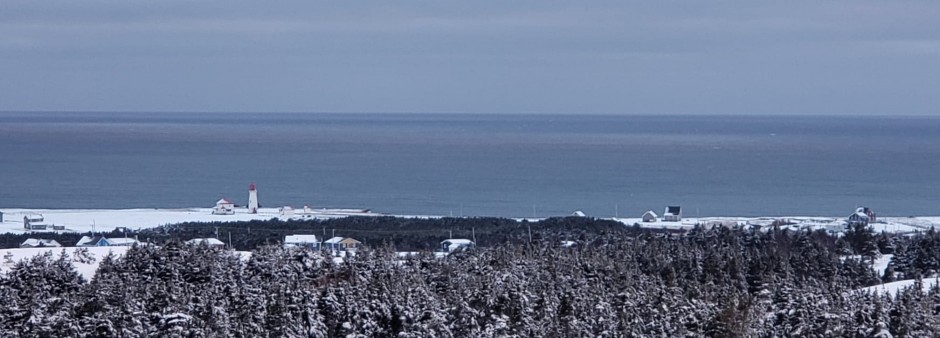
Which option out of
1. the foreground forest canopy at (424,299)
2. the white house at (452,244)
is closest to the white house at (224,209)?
the white house at (452,244)

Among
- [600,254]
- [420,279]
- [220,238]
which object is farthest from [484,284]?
[220,238]

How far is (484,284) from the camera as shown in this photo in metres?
30.9

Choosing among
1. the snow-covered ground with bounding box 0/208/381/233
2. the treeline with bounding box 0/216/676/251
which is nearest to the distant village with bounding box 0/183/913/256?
the snow-covered ground with bounding box 0/208/381/233

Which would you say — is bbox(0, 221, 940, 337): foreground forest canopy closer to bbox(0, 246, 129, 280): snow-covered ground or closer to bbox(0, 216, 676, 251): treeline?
bbox(0, 246, 129, 280): snow-covered ground

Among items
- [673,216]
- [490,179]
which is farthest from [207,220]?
[490,179]

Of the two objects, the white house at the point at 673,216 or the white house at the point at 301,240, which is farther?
the white house at the point at 673,216

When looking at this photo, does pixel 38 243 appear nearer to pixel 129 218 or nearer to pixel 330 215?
pixel 129 218

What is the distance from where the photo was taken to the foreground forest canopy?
90.2 feet

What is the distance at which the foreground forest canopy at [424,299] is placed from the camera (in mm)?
27484

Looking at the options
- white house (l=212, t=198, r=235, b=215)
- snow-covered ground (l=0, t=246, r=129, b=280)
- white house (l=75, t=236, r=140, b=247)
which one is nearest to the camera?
snow-covered ground (l=0, t=246, r=129, b=280)

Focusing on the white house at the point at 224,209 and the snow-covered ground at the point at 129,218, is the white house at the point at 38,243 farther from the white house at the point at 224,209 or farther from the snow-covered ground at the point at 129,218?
the white house at the point at 224,209

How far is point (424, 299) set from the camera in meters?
29.2

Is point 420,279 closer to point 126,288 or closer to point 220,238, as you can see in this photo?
point 126,288

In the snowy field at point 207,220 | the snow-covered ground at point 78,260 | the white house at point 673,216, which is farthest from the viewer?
the white house at point 673,216
